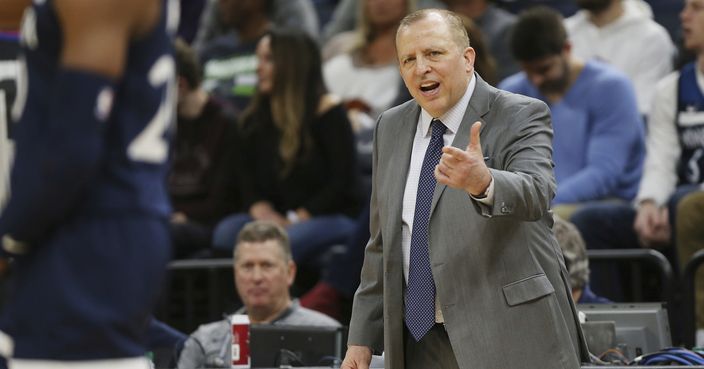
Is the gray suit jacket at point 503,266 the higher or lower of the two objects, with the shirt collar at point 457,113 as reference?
lower

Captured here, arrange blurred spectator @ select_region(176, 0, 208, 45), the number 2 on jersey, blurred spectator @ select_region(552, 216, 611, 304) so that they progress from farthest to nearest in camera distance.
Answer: blurred spectator @ select_region(552, 216, 611, 304), blurred spectator @ select_region(176, 0, 208, 45), the number 2 on jersey

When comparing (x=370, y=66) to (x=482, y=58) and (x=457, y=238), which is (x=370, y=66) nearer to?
(x=482, y=58)

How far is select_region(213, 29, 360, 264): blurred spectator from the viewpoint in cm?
763

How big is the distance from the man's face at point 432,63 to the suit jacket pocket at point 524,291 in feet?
2.01

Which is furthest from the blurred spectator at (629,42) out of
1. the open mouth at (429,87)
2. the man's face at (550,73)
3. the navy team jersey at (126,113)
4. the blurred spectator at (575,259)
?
the navy team jersey at (126,113)

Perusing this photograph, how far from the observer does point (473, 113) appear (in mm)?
4078

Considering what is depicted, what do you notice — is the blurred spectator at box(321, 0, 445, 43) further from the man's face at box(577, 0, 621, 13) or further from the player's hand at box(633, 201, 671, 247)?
the player's hand at box(633, 201, 671, 247)

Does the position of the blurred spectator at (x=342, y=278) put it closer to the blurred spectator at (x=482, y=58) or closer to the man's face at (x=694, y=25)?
the blurred spectator at (x=482, y=58)

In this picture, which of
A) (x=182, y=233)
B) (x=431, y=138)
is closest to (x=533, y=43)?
(x=182, y=233)

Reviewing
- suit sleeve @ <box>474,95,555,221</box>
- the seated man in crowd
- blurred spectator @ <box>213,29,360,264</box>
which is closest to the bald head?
suit sleeve @ <box>474,95,555,221</box>

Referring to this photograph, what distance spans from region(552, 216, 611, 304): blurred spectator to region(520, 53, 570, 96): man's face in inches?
59.3

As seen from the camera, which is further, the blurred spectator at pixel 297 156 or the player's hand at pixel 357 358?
the blurred spectator at pixel 297 156

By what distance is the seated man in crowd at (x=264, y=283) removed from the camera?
246 inches

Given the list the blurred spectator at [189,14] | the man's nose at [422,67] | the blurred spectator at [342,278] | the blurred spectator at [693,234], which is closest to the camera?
the blurred spectator at [189,14]
